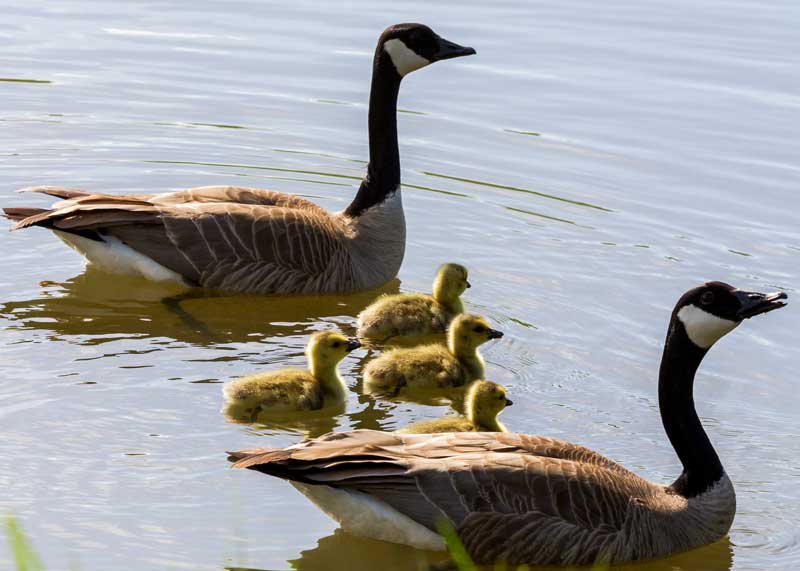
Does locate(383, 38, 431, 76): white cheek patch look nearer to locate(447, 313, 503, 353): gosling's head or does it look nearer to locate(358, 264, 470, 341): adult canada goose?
locate(358, 264, 470, 341): adult canada goose

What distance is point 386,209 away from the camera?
41.2 feet

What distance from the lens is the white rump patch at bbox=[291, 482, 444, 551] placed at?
25.4ft

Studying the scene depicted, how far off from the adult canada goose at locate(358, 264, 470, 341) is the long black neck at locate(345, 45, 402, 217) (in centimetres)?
152

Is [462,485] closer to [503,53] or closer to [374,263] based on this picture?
[374,263]

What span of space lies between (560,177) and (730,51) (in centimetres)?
440

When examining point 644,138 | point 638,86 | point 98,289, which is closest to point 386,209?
point 98,289

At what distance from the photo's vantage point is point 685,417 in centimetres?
853

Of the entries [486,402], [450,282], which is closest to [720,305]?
[486,402]

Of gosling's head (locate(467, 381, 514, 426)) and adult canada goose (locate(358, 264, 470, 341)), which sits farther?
adult canada goose (locate(358, 264, 470, 341))

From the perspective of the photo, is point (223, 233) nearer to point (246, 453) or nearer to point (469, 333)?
point (469, 333)

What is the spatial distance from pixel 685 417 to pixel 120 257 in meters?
5.22

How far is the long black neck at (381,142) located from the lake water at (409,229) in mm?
736

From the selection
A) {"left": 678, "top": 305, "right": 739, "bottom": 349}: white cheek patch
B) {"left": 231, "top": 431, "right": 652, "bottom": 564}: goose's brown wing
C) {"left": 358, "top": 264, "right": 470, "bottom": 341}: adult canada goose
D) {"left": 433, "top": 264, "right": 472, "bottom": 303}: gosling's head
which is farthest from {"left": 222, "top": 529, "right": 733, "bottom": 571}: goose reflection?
{"left": 433, "top": 264, "right": 472, "bottom": 303}: gosling's head

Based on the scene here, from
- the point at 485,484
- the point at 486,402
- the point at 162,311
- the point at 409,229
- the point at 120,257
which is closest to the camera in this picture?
the point at 485,484
